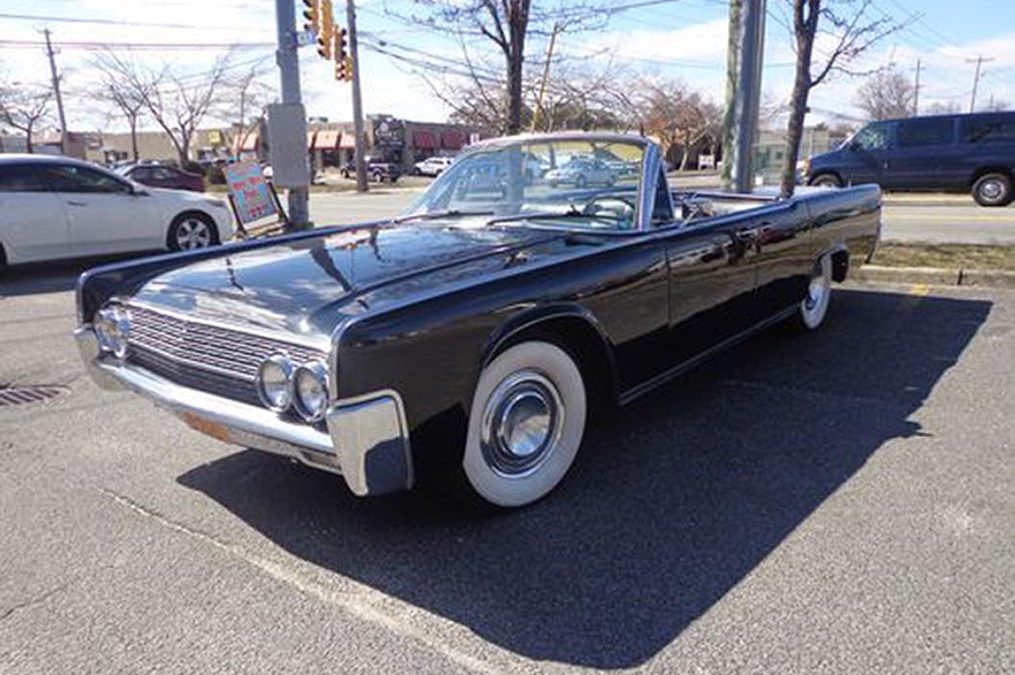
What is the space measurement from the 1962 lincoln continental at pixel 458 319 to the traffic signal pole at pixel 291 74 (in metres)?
7.35

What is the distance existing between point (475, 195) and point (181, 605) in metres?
2.89

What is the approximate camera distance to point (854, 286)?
26.5 feet

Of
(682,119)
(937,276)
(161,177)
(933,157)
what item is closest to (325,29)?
(161,177)

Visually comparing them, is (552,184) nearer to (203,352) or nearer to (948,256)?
(203,352)

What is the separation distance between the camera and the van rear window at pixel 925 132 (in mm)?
17094

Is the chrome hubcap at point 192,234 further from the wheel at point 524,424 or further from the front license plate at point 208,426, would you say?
the wheel at point 524,424

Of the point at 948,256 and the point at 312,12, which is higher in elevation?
the point at 312,12

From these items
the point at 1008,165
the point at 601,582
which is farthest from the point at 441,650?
the point at 1008,165

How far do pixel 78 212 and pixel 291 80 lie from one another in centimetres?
376

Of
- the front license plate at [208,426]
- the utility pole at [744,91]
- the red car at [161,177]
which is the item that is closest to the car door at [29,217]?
the front license plate at [208,426]

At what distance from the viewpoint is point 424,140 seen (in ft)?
255

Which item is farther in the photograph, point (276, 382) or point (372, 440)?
point (276, 382)

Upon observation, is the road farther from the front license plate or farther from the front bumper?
the front license plate

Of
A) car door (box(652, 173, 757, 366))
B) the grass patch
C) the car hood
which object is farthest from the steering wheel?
the grass patch
